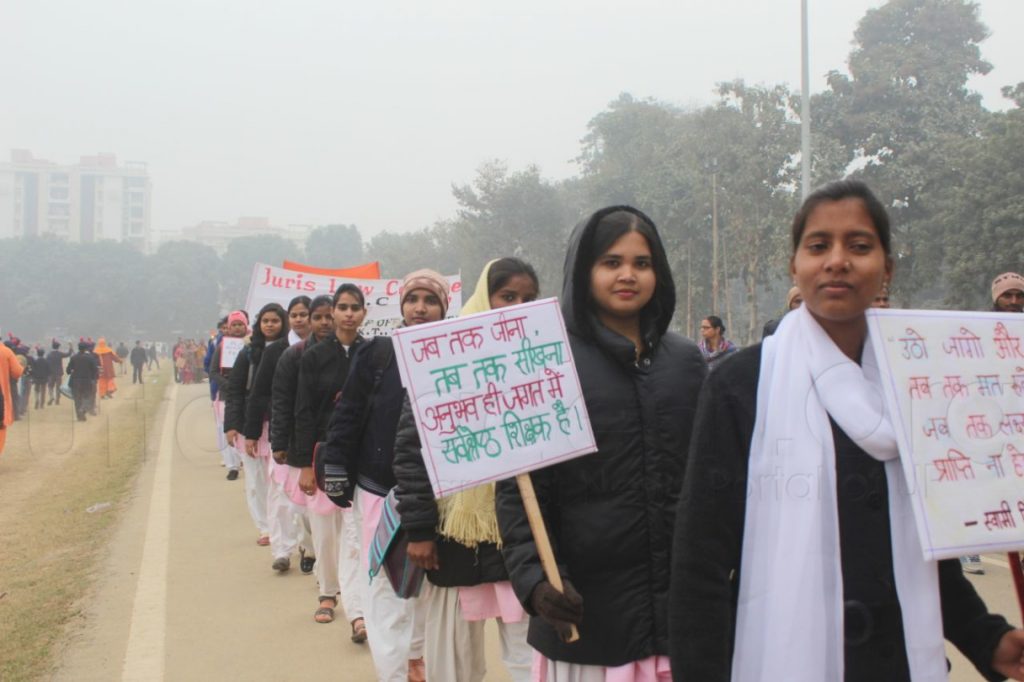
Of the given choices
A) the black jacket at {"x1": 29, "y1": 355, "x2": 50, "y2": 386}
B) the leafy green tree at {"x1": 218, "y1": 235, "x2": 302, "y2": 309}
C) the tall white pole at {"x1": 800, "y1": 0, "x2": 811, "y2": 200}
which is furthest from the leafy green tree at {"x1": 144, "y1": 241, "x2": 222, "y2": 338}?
the tall white pole at {"x1": 800, "y1": 0, "x2": 811, "y2": 200}

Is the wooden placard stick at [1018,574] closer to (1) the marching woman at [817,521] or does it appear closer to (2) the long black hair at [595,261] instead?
(1) the marching woman at [817,521]

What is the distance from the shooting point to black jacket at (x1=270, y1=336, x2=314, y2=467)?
6.30 metres

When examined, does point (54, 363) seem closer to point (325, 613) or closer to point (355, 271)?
point (355, 271)

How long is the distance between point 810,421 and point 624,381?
87 cm

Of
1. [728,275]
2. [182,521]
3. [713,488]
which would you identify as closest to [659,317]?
[713,488]

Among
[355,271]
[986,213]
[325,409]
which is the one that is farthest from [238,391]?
[986,213]

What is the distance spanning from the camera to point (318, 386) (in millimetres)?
5965

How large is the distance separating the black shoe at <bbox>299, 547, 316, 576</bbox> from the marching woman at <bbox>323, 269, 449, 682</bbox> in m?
2.60

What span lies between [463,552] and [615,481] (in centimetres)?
128

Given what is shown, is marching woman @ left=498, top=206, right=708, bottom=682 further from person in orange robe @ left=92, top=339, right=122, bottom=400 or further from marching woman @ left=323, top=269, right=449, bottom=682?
person in orange robe @ left=92, top=339, right=122, bottom=400

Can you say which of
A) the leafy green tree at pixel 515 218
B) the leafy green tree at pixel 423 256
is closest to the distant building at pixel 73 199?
the leafy green tree at pixel 423 256

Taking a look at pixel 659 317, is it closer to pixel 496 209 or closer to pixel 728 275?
pixel 728 275

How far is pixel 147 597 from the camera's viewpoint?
641 centimetres

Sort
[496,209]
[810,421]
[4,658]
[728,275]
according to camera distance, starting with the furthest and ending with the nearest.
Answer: [496,209] < [728,275] < [4,658] < [810,421]
